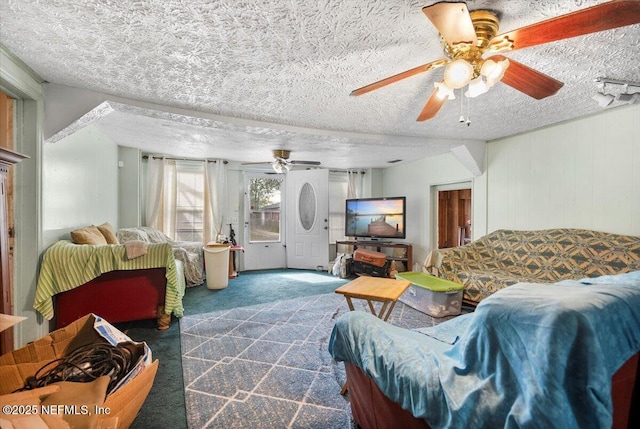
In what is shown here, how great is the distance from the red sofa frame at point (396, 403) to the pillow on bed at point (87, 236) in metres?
2.85

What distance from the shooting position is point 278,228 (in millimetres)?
5992

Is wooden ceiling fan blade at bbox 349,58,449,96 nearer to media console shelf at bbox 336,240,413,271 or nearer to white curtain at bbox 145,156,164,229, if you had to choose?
A: media console shelf at bbox 336,240,413,271

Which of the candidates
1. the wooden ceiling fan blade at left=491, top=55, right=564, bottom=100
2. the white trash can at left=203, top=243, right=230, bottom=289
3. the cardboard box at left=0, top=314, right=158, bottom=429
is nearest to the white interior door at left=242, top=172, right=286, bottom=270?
the white trash can at left=203, top=243, right=230, bottom=289

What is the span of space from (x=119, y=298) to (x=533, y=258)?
4.37 m

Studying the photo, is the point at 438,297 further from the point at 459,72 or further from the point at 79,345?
the point at 79,345

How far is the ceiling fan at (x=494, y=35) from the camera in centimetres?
106

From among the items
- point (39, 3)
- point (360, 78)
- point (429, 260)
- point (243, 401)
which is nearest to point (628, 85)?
point (360, 78)

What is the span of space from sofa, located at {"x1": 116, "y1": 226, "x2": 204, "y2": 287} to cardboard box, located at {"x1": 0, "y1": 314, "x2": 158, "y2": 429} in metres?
2.63

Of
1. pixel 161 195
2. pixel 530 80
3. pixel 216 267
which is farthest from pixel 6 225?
pixel 161 195

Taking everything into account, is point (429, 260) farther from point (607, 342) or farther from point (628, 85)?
point (607, 342)

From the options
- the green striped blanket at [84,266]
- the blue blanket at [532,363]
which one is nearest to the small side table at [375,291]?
the blue blanket at [532,363]

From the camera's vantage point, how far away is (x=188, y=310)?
3.31 m

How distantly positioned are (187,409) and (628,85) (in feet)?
12.6

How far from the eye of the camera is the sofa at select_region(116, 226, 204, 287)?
4.06 m
